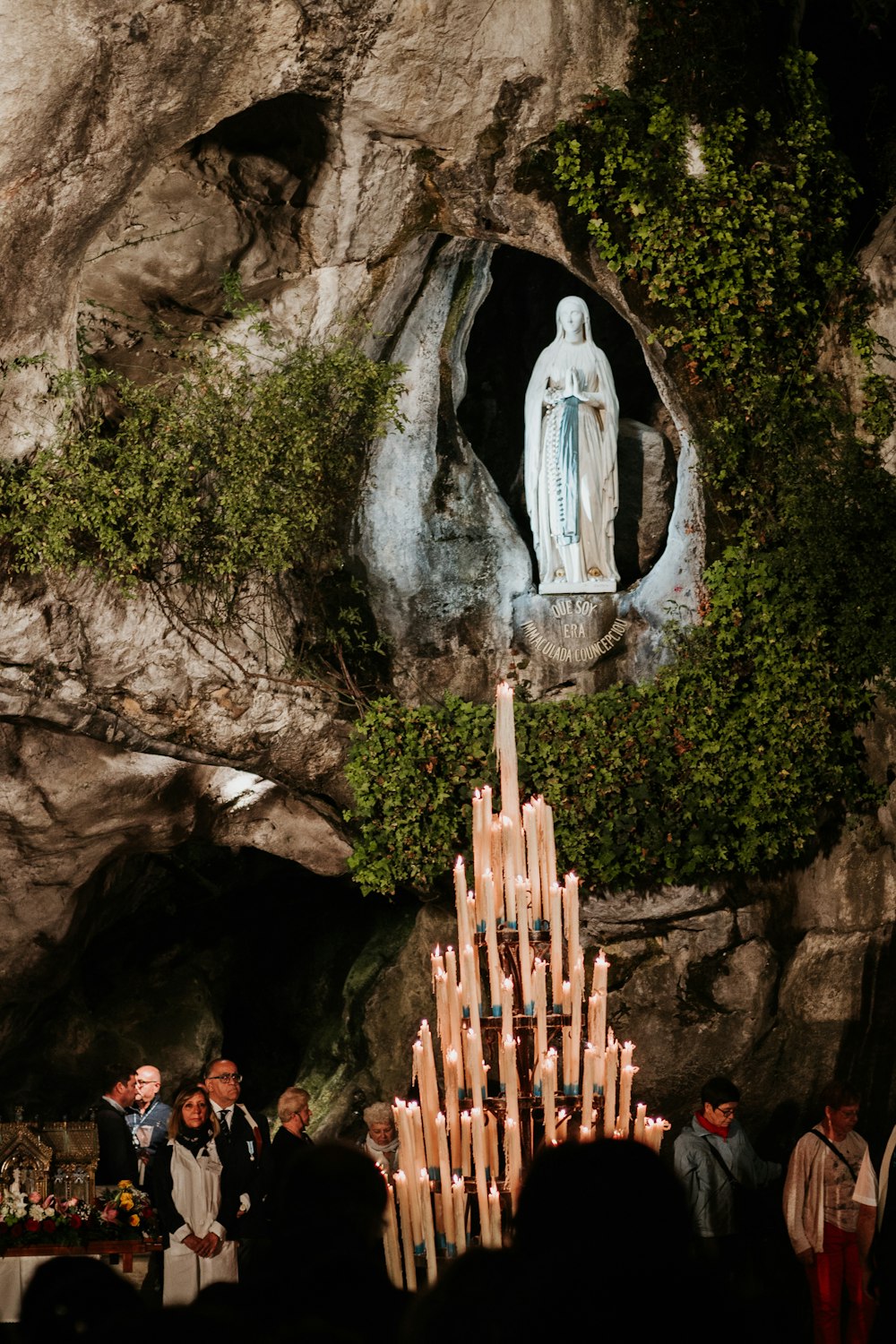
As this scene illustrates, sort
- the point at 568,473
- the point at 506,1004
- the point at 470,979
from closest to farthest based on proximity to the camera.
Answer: the point at 506,1004 < the point at 470,979 < the point at 568,473

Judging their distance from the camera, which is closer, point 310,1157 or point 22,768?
point 310,1157

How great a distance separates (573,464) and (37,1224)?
564cm

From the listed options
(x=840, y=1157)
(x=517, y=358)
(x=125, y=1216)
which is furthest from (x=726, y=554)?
(x=125, y=1216)

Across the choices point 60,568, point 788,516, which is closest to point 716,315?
point 788,516

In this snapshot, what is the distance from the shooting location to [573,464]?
33.1 feet

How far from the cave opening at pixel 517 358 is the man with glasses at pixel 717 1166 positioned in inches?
220

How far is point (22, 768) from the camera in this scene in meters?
9.86

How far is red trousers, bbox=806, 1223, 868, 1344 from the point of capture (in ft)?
23.0

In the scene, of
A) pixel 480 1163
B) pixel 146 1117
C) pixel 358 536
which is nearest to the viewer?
pixel 480 1163

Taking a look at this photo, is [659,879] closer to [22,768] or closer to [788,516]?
[788,516]

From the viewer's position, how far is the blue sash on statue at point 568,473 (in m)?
10.0

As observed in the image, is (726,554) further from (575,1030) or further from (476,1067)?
(476,1067)

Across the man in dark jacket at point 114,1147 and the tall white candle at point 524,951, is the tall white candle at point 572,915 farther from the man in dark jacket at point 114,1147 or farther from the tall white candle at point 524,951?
the man in dark jacket at point 114,1147

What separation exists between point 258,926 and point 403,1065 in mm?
2510
